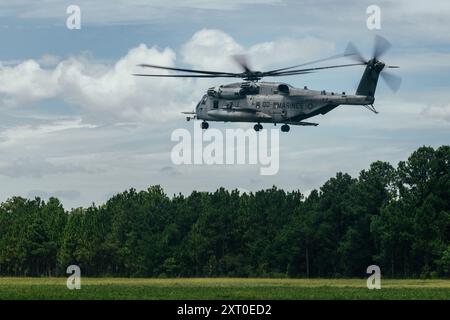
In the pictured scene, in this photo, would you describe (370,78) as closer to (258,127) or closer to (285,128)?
(285,128)

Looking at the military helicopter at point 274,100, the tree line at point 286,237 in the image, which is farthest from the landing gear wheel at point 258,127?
the tree line at point 286,237

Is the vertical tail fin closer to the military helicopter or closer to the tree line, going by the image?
the military helicopter

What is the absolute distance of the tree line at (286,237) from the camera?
141250mm

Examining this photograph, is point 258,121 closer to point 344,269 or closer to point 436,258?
point 436,258

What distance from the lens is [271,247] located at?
16712 cm

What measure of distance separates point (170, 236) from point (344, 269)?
46.7 m

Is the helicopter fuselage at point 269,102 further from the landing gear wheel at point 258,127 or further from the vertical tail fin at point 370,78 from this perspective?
the vertical tail fin at point 370,78

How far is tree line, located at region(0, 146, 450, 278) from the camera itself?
141 metres

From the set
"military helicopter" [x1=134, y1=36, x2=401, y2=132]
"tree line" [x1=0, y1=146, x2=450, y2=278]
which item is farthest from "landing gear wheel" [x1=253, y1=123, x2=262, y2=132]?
"tree line" [x1=0, y1=146, x2=450, y2=278]
